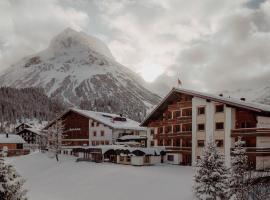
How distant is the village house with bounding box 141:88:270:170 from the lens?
165ft

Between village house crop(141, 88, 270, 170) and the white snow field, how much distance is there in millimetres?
4792

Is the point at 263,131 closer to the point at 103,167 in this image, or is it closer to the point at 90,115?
the point at 103,167

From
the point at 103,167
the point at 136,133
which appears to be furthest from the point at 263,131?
the point at 136,133

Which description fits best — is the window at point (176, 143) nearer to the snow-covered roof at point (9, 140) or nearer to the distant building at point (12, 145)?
the distant building at point (12, 145)

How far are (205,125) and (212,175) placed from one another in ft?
81.3

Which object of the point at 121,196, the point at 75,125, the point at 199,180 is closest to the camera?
the point at 199,180

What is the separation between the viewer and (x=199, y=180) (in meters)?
33.7

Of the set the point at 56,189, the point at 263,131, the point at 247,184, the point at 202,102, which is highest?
the point at 202,102

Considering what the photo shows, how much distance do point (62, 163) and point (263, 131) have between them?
37323 millimetres

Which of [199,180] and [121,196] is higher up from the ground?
[199,180]

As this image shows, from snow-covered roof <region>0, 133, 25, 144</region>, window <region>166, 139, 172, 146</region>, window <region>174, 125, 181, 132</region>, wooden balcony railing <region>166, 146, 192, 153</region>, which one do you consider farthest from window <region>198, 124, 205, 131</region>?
snow-covered roof <region>0, 133, 25, 144</region>

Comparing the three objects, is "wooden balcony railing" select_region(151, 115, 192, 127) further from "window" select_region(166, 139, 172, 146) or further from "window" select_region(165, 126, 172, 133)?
"window" select_region(166, 139, 172, 146)

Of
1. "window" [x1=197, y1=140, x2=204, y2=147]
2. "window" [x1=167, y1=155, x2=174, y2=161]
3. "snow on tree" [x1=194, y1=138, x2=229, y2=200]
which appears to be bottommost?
"window" [x1=167, y1=155, x2=174, y2=161]

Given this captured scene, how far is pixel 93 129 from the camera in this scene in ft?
285
